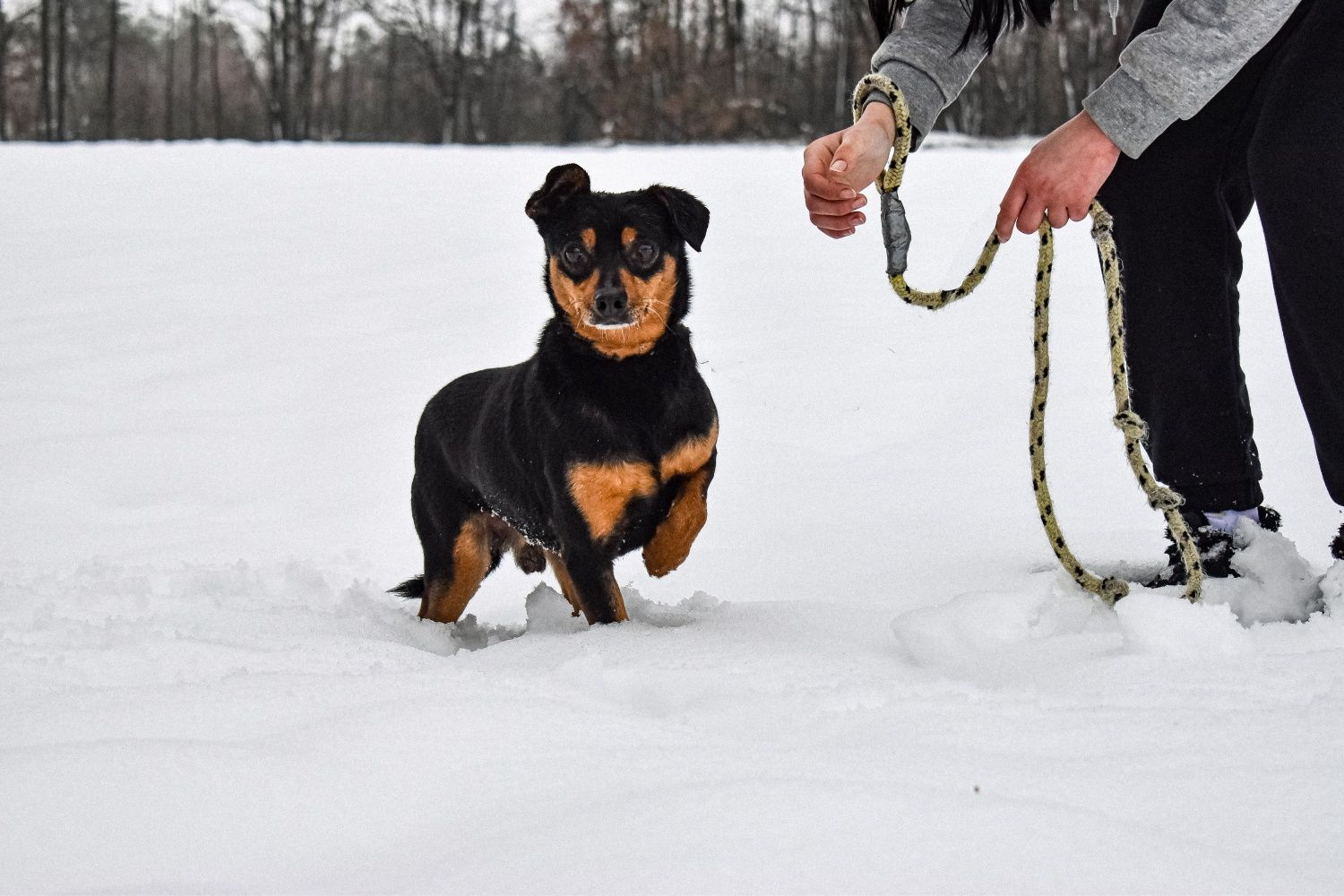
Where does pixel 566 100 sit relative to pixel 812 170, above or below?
above

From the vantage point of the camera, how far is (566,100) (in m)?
27.1

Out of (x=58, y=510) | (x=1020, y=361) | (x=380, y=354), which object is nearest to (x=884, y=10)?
(x=1020, y=361)

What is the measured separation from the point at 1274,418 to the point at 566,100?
24.7 meters

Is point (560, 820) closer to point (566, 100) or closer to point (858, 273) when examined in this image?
point (858, 273)

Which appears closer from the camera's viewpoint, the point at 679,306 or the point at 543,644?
the point at 543,644

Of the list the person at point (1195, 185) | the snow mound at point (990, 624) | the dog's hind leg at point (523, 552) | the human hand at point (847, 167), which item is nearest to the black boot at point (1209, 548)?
the person at point (1195, 185)

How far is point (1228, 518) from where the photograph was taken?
2.32 meters

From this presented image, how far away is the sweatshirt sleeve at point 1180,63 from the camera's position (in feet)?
6.11

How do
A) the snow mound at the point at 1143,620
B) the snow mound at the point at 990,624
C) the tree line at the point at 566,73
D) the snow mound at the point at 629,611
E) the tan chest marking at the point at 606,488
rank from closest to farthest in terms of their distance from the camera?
the snow mound at the point at 1143,620 → the snow mound at the point at 990,624 → the tan chest marking at the point at 606,488 → the snow mound at the point at 629,611 → the tree line at the point at 566,73

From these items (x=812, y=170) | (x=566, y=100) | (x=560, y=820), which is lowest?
(x=560, y=820)

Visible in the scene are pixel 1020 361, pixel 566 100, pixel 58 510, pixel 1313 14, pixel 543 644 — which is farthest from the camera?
pixel 566 100

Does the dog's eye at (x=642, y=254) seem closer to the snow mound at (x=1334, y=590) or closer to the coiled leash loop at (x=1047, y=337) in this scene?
the coiled leash loop at (x=1047, y=337)

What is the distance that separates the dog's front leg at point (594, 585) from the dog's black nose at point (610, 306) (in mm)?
530

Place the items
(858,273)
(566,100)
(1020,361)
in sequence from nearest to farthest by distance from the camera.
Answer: (1020,361) → (858,273) → (566,100)
